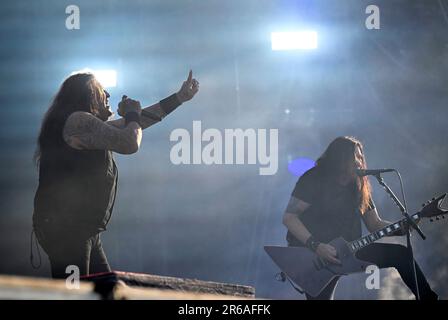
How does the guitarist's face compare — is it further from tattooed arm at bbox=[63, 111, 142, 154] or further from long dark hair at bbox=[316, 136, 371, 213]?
tattooed arm at bbox=[63, 111, 142, 154]

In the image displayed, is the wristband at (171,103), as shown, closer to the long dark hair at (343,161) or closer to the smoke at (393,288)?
the long dark hair at (343,161)

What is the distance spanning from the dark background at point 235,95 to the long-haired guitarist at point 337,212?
3.6 inches

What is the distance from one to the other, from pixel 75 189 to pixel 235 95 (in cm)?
130

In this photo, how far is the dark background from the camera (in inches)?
142

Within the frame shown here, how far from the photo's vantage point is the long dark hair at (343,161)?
3518mm

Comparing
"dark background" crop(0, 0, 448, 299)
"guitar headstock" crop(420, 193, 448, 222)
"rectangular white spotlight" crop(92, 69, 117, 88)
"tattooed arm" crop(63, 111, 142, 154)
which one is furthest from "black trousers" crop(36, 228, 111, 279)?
"guitar headstock" crop(420, 193, 448, 222)

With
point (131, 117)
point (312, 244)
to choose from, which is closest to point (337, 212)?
point (312, 244)

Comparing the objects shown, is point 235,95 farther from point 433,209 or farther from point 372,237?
point 433,209

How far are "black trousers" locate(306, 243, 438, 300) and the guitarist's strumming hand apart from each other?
0.40ft

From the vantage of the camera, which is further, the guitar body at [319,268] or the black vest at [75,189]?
the guitar body at [319,268]

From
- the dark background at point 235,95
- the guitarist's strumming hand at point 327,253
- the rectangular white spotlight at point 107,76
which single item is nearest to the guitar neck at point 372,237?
the guitarist's strumming hand at point 327,253

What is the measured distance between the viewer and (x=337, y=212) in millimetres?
3439

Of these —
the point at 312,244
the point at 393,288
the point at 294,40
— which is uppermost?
the point at 294,40

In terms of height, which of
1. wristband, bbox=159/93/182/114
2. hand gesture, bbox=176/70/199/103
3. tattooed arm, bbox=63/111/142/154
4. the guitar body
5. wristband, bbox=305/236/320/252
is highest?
hand gesture, bbox=176/70/199/103
